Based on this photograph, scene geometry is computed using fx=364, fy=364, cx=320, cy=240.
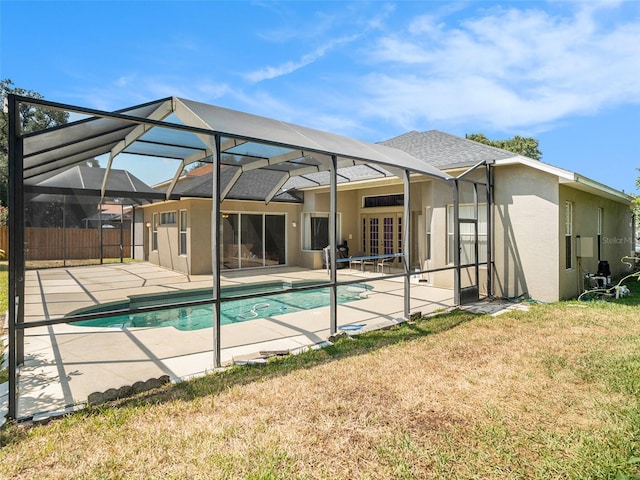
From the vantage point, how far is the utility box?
9.76 meters

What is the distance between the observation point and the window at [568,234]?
925cm

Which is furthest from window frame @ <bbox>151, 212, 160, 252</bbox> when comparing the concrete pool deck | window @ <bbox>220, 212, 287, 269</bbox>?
the concrete pool deck

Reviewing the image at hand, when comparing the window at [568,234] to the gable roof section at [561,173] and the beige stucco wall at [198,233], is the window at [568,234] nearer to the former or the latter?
the gable roof section at [561,173]

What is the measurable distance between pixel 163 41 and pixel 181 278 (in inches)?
308

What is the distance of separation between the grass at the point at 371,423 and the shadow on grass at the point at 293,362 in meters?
0.03

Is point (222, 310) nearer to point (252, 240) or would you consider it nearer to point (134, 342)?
point (134, 342)

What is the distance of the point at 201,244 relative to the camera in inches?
548

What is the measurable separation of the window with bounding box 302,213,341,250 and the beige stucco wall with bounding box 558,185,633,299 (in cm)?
873

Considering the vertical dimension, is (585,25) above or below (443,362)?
above

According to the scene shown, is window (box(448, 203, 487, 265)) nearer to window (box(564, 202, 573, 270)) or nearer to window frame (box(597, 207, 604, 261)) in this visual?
window (box(564, 202, 573, 270))

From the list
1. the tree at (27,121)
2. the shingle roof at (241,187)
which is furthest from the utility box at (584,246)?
the tree at (27,121)

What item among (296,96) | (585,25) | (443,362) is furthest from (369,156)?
(296,96)

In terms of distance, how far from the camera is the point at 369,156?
23.1ft

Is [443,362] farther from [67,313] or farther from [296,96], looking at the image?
[296,96]
